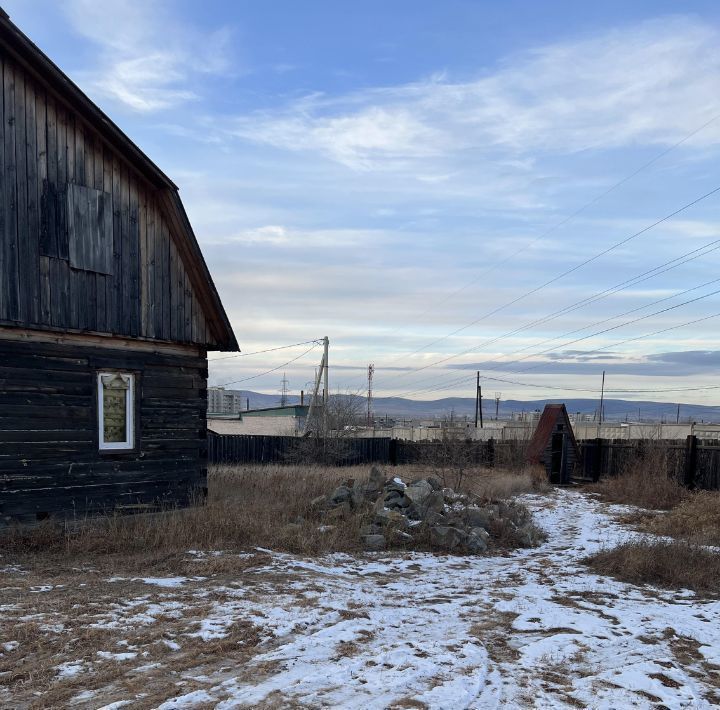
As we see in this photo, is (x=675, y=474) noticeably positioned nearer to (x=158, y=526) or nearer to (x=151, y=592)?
(x=158, y=526)

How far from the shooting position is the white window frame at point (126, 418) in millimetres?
10789

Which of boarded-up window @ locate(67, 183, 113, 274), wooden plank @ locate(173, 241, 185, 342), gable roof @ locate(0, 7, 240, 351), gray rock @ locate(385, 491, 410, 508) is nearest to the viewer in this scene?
gable roof @ locate(0, 7, 240, 351)

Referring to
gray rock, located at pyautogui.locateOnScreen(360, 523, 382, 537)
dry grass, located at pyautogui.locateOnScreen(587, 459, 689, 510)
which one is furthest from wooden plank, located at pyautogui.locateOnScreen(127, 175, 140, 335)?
dry grass, located at pyautogui.locateOnScreen(587, 459, 689, 510)

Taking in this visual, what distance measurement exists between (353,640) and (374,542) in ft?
15.4

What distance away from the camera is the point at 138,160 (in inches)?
431

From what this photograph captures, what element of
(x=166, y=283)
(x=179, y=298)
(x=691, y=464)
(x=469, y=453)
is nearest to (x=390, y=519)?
(x=179, y=298)

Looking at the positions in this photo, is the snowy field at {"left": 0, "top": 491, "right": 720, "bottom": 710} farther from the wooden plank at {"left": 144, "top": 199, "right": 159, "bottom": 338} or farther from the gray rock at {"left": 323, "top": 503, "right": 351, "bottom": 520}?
the wooden plank at {"left": 144, "top": 199, "right": 159, "bottom": 338}

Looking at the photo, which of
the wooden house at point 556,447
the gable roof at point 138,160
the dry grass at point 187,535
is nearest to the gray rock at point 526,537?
the dry grass at point 187,535

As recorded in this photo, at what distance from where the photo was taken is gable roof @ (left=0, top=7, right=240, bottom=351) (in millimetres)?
9398

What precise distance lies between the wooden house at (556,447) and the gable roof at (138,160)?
1428cm

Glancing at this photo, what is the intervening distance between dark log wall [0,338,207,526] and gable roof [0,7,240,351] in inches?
41.7

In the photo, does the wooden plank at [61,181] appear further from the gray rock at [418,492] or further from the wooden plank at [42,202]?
the gray rock at [418,492]

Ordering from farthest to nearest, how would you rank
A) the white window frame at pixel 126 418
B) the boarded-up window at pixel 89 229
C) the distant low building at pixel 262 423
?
the distant low building at pixel 262 423 → the white window frame at pixel 126 418 → the boarded-up window at pixel 89 229

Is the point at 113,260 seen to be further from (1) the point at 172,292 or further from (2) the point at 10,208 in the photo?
(2) the point at 10,208
